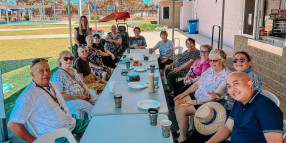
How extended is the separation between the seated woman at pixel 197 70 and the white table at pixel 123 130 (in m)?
1.62

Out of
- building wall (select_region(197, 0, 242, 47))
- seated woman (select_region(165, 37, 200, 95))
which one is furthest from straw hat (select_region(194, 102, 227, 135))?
building wall (select_region(197, 0, 242, 47))

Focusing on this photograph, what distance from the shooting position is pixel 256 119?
5.10ft

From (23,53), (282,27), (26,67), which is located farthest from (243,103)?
(23,53)

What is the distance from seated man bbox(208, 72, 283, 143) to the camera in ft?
4.71

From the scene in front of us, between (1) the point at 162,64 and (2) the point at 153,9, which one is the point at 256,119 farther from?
(2) the point at 153,9

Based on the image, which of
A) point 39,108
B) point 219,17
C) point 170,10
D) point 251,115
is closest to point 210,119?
point 251,115

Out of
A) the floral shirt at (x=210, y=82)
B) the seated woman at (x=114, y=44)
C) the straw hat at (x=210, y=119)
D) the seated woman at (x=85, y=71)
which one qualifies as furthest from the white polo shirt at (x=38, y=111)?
the seated woman at (x=114, y=44)

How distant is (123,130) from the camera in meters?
1.79

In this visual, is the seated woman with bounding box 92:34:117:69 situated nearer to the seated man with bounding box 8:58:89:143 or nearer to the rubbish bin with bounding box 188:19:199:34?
the seated man with bounding box 8:58:89:143

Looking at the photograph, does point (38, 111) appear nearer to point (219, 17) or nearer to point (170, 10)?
point (219, 17)

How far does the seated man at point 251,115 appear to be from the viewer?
1.44m

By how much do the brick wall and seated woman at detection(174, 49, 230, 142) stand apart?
2.31 m

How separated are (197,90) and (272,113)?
1624mm

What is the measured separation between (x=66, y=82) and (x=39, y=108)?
90 centimetres
